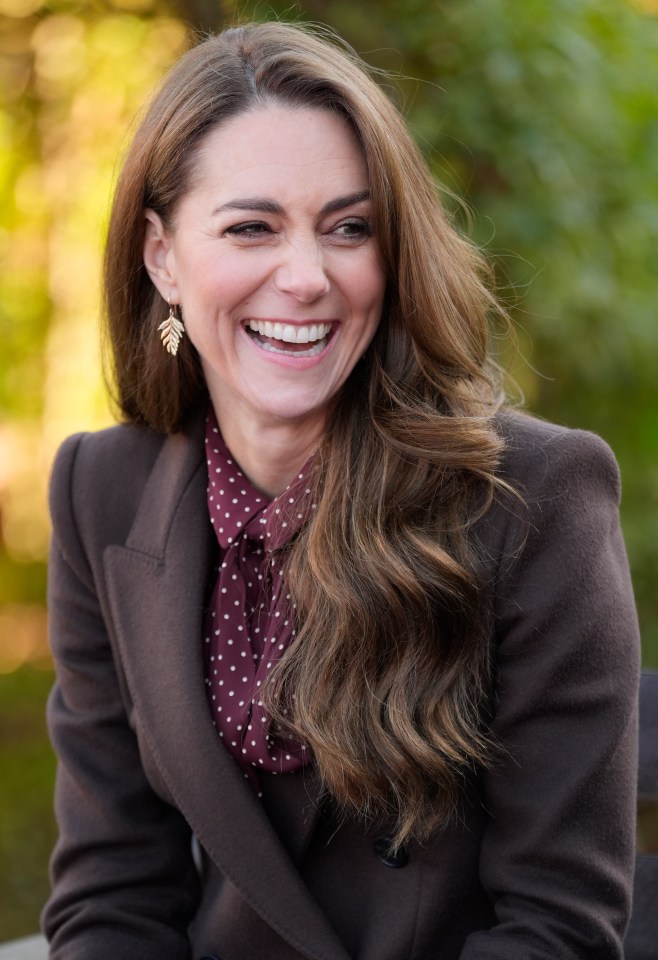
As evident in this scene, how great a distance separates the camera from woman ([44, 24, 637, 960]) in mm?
1847

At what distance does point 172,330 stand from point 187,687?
615mm

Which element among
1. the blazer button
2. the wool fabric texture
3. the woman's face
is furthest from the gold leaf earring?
the blazer button

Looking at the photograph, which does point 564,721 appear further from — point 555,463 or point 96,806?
point 96,806

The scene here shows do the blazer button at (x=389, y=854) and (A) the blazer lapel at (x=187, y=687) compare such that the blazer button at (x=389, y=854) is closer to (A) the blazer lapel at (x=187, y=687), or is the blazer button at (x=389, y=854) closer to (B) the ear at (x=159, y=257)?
(A) the blazer lapel at (x=187, y=687)

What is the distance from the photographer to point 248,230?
1.91 metres

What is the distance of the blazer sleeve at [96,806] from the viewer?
7.20 feet

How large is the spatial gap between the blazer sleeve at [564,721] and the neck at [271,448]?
39cm

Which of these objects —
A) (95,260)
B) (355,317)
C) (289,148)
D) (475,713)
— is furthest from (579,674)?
(95,260)

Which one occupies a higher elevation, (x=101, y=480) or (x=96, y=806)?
(x=101, y=480)

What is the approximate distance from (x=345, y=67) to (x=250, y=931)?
4.58ft

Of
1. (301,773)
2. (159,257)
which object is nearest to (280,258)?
(159,257)

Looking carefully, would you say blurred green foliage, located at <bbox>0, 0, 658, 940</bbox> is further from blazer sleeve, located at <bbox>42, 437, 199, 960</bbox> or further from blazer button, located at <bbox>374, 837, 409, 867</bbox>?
blazer button, located at <bbox>374, 837, 409, 867</bbox>

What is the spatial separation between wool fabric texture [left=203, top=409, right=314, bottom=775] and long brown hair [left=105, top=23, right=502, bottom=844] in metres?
0.05

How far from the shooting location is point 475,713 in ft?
6.19
